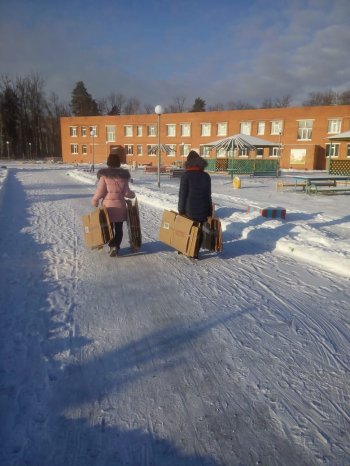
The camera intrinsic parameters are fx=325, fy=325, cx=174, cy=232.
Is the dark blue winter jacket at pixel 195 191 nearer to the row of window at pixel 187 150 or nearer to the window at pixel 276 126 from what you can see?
the row of window at pixel 187 150

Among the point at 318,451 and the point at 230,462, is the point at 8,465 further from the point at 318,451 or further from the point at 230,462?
the point at 318,451

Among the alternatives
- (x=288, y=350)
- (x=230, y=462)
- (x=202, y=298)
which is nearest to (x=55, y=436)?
(x=230, y=462)

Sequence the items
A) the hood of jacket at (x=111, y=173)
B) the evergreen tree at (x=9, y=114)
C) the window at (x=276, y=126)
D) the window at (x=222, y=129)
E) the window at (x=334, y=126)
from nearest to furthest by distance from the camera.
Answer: the hood of jacket at (x=111, y=173) → the window at (x=334, y=126) → the window at (x=276, y=126) → the window at (x=222, y=129) → the evergreen tree at (x=9, y=114)

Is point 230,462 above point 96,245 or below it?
below

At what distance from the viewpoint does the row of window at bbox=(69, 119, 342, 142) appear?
40.3 meters

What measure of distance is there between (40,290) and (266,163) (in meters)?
25.3

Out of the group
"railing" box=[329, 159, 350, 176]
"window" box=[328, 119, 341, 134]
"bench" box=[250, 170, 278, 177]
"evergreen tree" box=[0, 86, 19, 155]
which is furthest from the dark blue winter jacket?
"evergreen tree" box=[0, 86, 19, 155]

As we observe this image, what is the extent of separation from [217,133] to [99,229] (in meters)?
43.6

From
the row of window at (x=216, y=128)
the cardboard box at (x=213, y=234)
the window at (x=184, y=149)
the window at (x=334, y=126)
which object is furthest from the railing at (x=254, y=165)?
the window at (x=184, y=149)

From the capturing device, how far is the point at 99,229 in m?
5.18

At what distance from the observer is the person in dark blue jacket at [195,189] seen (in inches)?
197

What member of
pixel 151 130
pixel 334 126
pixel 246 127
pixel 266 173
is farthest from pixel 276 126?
pixel 266 173

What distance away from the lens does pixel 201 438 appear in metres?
1.95

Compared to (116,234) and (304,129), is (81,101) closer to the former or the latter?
(304,129)
